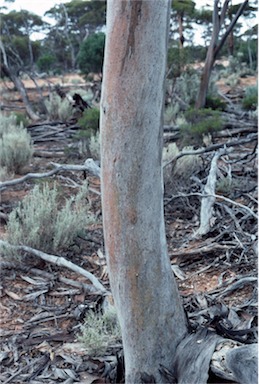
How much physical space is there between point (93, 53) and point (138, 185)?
13.7 metres

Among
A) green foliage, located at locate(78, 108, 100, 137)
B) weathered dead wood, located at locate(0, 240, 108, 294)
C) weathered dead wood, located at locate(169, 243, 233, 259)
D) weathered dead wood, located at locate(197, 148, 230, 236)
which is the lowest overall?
weathered dead wood, located at locate(0, 240, 108, 294)

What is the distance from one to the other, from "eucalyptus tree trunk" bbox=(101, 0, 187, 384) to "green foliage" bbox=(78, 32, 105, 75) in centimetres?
1331

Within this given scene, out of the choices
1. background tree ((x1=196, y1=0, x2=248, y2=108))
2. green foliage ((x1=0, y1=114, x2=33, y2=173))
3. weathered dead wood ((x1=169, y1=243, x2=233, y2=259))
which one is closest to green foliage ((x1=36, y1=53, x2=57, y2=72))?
background tree ((x1=196, y1=0, x2=248, y2=108))

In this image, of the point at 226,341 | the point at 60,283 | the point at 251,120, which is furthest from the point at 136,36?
the point at 251,120

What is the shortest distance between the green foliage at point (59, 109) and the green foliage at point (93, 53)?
3.02 m

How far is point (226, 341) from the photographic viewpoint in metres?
2.36

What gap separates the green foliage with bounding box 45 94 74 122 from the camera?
472 inches

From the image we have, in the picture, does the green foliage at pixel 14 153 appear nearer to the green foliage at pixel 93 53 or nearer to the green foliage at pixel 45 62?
the green foliage at pixel 93 53

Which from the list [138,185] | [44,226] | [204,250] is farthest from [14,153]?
[138,185]

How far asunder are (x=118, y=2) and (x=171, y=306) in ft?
4.24

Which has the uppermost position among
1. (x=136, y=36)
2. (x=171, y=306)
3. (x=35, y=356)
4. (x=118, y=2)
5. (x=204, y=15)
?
(x=204, y=15)

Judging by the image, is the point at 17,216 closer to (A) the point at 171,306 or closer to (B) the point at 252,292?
(B) the point at 252,292

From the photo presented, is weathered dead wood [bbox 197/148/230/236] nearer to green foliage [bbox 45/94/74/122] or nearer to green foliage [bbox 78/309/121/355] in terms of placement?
green foliage [bbox 78/309/121/355]

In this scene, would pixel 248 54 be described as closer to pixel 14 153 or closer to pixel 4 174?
pixel 14 153
